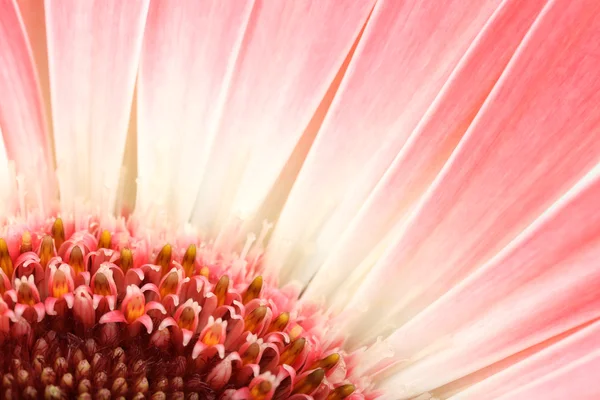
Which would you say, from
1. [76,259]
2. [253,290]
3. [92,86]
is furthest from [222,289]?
[92,86]

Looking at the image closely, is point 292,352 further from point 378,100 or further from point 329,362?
point 378,100

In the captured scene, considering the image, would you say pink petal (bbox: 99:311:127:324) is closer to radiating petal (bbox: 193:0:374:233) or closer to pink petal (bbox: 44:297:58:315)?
pink petal (bbox: 44:297:58:315)

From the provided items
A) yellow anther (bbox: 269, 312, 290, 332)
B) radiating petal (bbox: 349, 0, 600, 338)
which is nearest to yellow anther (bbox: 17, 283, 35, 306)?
yellow anther (bbox: 269, 312, 290, 332)

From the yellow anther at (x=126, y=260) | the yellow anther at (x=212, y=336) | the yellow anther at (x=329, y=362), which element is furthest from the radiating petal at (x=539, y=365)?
the yellow anther at (x=126, y=260)

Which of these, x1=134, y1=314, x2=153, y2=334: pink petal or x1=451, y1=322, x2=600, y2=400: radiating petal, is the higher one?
x1=451, y1=322, x2=600, y2=400: radiating petal

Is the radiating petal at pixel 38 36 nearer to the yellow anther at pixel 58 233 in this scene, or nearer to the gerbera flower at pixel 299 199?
the gerbera flower at pixel 299 199

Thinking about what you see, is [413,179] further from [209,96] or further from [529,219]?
[209,96]

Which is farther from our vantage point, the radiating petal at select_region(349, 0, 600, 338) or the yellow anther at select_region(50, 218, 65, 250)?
the yellow anther at select_region(50, 218, 65, 250)

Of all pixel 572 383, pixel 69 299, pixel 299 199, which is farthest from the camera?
pixel 299 199
